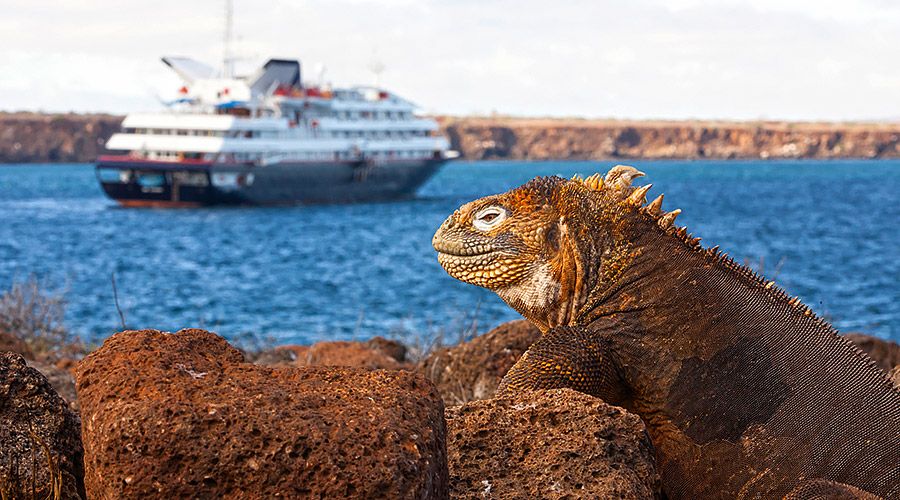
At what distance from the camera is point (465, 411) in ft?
9.29

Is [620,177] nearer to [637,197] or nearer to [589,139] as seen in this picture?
[637,197]

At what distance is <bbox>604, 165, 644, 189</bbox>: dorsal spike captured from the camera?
3.15m

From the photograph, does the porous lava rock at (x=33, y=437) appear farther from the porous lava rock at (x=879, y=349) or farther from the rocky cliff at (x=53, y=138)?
the rocky cliff at (x=53, y=138)

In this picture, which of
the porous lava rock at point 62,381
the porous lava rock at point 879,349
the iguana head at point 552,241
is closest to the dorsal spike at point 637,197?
the iguana head at point 552,241

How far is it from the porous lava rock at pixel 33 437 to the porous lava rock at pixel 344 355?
7.33 ft

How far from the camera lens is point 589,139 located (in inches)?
5408

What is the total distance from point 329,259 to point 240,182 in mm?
20608

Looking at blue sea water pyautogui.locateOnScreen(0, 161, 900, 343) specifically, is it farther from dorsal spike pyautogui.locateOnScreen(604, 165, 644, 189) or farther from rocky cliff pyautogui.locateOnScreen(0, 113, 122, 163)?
rocky cliff pyautogui.locateOnScreen(0, 113, 122, 163)

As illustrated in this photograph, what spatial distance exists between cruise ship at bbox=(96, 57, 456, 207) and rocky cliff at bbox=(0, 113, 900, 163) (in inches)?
2363

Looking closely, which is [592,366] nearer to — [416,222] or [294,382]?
[294,382]

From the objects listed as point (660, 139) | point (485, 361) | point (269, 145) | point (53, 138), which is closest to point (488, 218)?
point (485, 361)

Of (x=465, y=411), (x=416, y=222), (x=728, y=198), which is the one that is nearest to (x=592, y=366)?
(x=465, y=411)

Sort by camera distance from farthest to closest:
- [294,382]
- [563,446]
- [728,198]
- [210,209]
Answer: [728,198], [210,209], [563,446], [294,382]

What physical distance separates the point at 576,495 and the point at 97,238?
45.8 m
